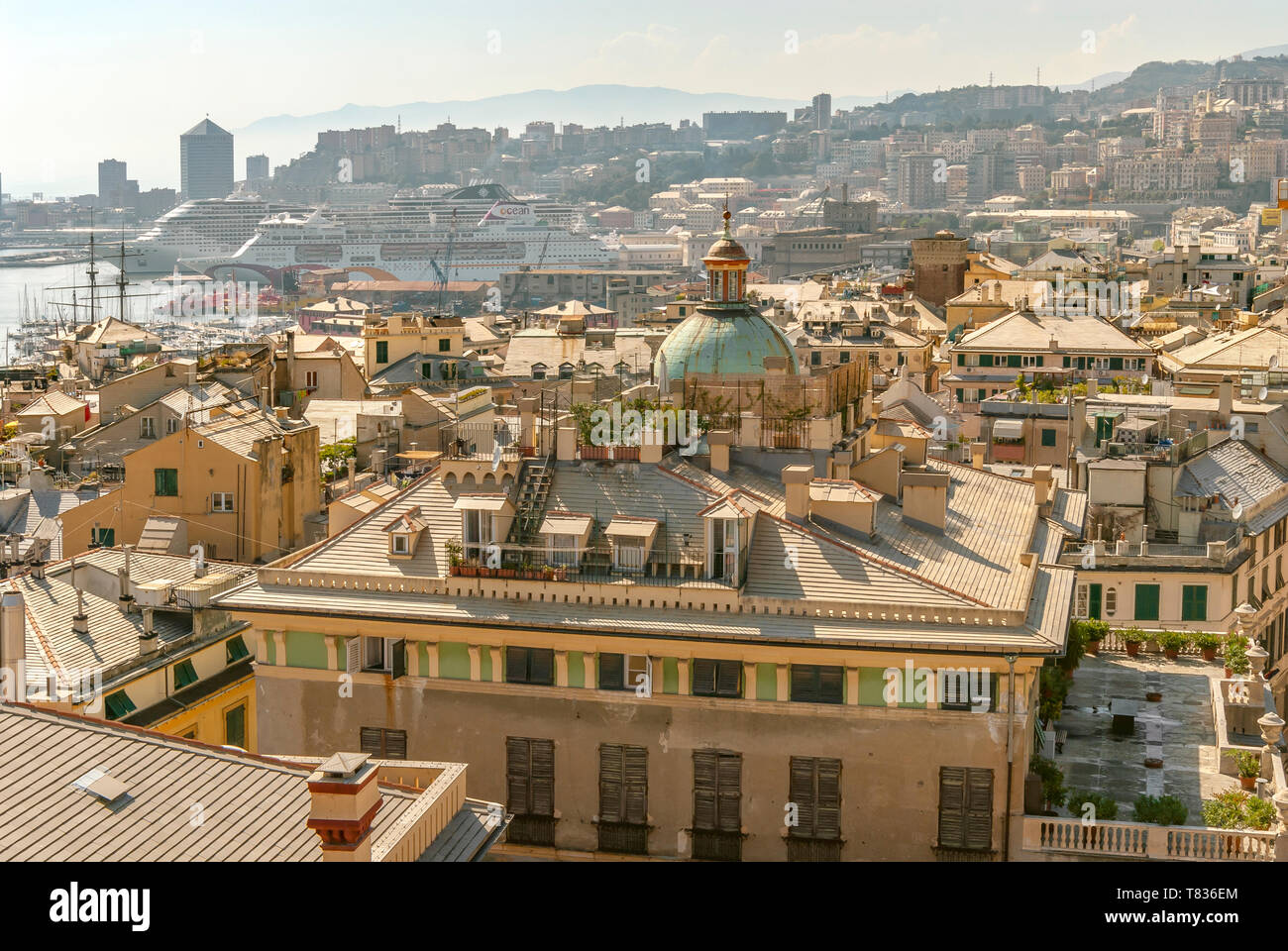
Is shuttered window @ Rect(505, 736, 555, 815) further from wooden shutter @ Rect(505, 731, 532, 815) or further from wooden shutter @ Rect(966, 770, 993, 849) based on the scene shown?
wooden shutter @ Rect(966, 770, 993, 849)

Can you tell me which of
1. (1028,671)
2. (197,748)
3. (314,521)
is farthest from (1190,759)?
(314,521)

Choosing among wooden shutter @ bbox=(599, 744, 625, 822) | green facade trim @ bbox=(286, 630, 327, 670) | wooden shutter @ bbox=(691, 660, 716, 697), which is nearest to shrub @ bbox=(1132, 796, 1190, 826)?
wooden shutter @ bbox=(691, 660, 716, 697)

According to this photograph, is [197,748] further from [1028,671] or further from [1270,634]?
[1270,634]

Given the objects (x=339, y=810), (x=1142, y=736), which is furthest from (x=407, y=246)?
(x=339, y=810)

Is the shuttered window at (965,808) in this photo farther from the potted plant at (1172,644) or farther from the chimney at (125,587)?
the chimney at (125,587)

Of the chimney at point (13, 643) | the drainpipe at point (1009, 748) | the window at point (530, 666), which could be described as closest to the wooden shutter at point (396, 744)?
the window at point (530, 666)
